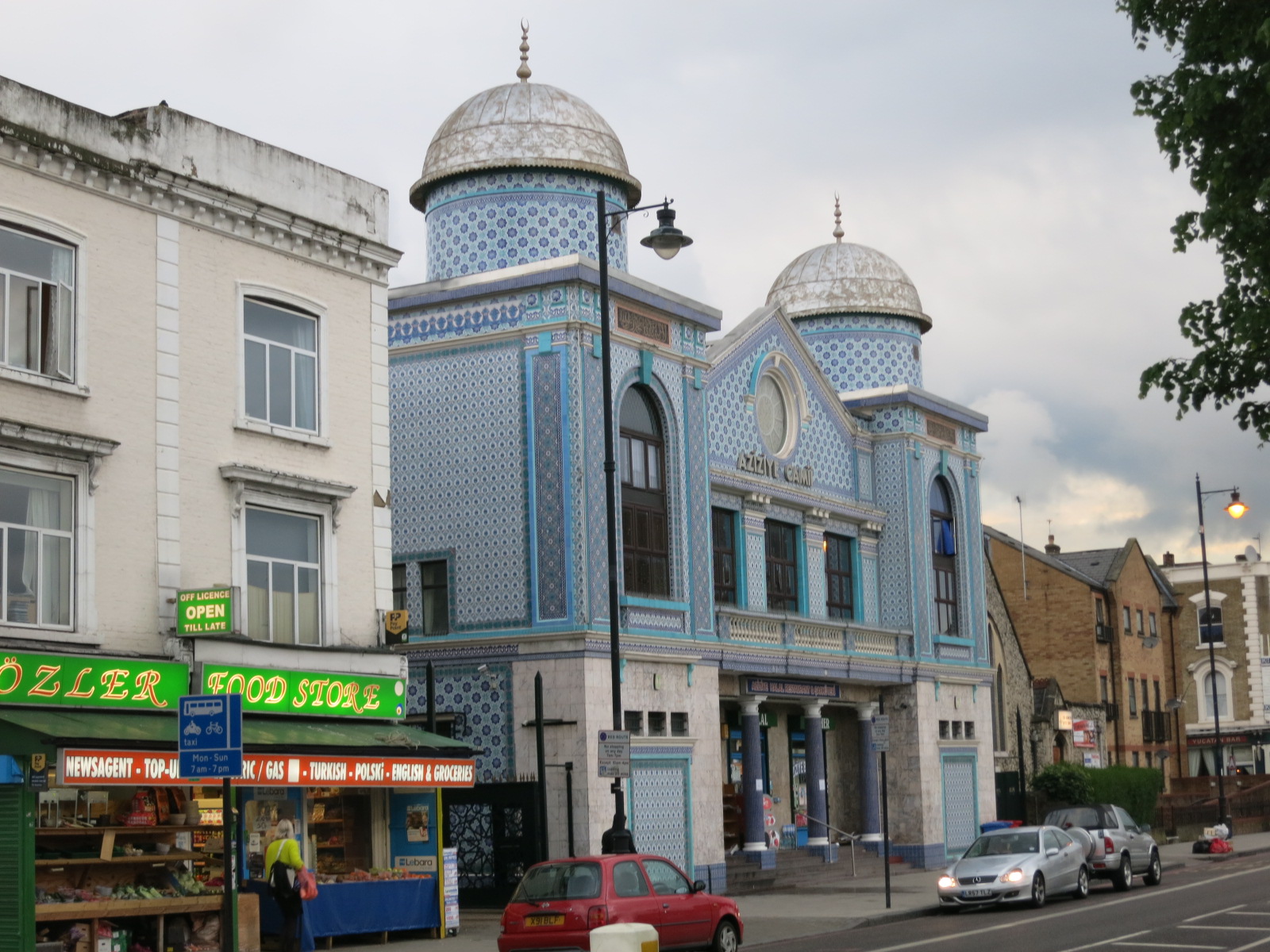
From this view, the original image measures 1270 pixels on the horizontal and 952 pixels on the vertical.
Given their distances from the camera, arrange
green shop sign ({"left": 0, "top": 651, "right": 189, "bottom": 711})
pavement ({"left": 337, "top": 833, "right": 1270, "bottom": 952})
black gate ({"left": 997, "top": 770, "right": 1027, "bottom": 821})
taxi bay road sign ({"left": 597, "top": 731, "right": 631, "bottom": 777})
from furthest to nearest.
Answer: black gate ({"left": 997, "top": 770, "right": 1027, "bottom": 821}), pavement ({"left": 337, "top": 833, "right": 1270, "bottom": 952}), taxi bay road sign ({"left": 597, "top": 731, "right": 631, "bottom": 777}), green shop sign ({"left": 0, "top": 651, "right": 189, "bottom": 711})

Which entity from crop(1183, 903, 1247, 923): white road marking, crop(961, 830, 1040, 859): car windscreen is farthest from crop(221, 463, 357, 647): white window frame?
crop(1183, 903, 1247, 923): white road marking

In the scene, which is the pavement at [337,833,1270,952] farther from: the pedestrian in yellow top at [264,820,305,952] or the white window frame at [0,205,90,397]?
the white window frame at [0,205,90,397]

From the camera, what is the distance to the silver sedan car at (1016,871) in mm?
27703

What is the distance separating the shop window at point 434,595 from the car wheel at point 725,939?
1127cm

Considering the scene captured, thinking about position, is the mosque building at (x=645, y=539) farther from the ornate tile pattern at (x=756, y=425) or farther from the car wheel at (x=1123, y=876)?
the car wheel at (x=1123, y=876)

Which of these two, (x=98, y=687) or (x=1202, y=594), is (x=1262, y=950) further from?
(x=1202, y=594)

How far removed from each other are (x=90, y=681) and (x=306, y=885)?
3.51 meters

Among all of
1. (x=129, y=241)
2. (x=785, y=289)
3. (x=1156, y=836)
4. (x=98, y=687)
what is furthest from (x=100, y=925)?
(x=1156, y=836)

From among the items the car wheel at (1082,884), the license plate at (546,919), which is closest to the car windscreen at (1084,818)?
the car wheel at (1082,884)

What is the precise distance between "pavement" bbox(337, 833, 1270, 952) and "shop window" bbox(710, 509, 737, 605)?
5.80 meters

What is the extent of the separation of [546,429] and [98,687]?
1135cm

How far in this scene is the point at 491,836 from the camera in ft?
96.5

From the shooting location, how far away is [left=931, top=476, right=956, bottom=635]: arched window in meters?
42.3

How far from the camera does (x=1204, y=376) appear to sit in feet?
52.3
